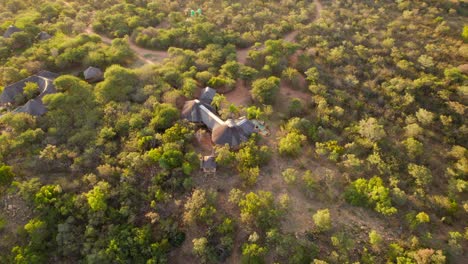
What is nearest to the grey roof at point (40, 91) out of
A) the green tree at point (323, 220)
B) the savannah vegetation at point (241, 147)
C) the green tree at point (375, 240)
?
the savannah vegetation at point (241, 147)

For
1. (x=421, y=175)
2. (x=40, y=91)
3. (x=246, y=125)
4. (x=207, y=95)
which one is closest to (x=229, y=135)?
(x=246, y=125)

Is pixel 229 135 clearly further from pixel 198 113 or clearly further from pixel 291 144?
pixel 291 144

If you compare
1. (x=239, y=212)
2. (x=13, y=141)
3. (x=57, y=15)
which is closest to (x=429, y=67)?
(x=239, y=212)

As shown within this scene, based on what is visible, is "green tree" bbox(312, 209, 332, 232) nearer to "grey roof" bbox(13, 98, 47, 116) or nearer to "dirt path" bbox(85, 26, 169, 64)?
"dirt path" bbox(85, 26, 169, 64)

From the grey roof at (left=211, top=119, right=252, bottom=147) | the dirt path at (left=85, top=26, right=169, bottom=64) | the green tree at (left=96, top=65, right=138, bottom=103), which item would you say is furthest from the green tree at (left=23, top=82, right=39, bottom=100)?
the grey roof at (left=211, top=119, right=252, bottom=147)

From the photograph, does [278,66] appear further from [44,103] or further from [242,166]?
[44,103]

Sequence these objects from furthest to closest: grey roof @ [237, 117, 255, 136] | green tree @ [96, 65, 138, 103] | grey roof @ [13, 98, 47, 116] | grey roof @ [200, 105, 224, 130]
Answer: green tree @ [96, 65, 138, 103] < grey roof @ [13, 98, 47, 116] < grey roof @ [200, 105, 224, 130] < grey roof @ [237, 117, 255, 136]

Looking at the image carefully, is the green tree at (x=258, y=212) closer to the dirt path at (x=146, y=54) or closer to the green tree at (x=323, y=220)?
the green tree at (x=323, y=220)
